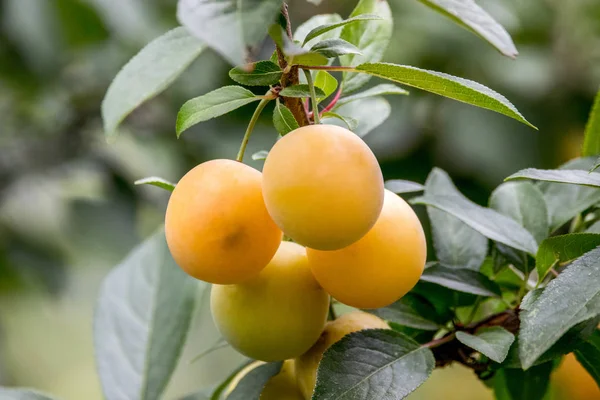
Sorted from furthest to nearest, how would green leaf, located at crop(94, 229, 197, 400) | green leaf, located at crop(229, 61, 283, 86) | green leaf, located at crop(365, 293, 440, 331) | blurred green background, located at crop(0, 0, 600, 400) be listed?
blurred green background, located at crop(0, 0, 600, 400), green leaf, located at crop(94, 229, 197, 400), green leaf, located at crop(365, 293, 440, 331), green leaf, located at crop(229, 61, 283, 86)

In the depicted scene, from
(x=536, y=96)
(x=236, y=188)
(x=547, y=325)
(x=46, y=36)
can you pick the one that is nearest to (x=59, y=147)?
(x=46, y=36)

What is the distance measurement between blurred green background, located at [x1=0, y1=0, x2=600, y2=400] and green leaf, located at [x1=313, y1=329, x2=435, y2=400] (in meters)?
0.77

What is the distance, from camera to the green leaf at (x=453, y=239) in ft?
1.73

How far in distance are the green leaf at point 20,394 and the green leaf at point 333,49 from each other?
1.25ft

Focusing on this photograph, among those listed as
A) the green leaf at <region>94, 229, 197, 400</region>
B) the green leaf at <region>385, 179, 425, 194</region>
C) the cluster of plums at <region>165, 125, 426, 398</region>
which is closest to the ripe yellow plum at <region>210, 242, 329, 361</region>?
the cluster of plums at <region>165, 125, 426, 398</region>

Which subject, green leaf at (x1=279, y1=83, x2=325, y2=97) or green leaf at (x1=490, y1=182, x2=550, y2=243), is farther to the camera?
green leaf at (x1=490, y1=182, x2=550, y2=243)

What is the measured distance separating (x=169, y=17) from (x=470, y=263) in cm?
99

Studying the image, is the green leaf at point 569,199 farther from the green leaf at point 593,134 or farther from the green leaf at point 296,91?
the green leaf at point 296,91

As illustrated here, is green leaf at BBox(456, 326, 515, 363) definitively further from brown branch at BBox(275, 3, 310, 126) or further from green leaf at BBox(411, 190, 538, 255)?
brown branch at BBox(275, 3, 310, 126)

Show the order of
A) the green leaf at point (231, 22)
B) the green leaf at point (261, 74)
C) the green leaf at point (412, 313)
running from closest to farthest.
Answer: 1. the green leaf at point (231, 22)
2. the green leaf at point (261, 74)
3. the green leaf at point (412, 313)

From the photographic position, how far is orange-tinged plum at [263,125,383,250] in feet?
1.09

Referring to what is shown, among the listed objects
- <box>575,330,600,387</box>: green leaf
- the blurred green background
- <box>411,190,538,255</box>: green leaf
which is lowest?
the blurred green background

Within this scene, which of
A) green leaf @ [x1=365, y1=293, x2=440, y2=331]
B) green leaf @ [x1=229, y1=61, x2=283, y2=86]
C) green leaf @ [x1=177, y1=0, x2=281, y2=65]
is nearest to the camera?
green leaf @ [x1=177, y1=0, x2=281, y2=65]

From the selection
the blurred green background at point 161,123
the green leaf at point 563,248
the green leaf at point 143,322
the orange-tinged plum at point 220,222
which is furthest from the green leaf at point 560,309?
the blurred green background at point 161,123
